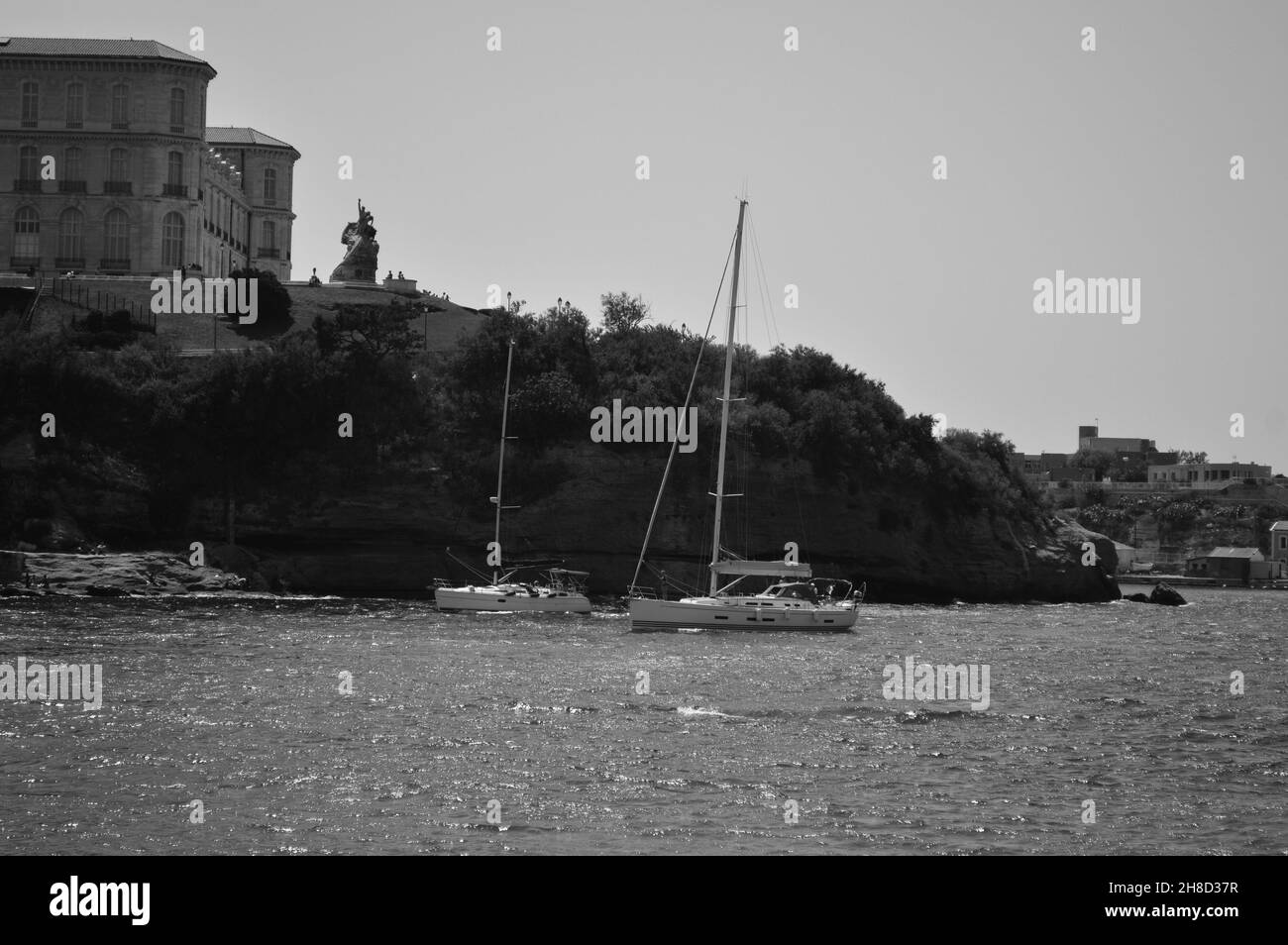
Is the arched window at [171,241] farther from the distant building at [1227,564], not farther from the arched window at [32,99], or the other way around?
the distant building at [1227,564]

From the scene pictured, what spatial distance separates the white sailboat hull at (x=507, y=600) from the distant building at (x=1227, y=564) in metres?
109

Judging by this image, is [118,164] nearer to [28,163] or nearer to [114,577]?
[28,163]

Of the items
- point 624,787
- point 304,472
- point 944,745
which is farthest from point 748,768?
point 304,472

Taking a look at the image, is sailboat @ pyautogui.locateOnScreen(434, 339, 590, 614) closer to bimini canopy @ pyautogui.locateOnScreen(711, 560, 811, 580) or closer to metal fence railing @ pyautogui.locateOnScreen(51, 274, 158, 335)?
bimini canopy @ pyautogui.locateOnScreen(711, 560, 811, 580)

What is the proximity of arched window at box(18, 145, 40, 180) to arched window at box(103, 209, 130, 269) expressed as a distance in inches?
238

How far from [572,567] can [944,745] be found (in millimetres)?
57475

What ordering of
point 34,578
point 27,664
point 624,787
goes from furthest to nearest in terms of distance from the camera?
point 34,578 < point 27,664 < point 624,787

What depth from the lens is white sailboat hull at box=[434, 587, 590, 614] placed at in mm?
77750

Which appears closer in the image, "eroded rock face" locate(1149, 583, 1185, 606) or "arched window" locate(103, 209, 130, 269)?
"eroded rock face" locate(1149, 583, 1185, 606)

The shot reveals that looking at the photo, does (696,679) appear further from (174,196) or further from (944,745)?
(174,196)

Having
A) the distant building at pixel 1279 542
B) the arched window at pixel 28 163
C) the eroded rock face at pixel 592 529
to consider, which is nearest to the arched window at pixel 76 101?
the arched window at pixel 28 163

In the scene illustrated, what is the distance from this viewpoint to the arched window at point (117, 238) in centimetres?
11500

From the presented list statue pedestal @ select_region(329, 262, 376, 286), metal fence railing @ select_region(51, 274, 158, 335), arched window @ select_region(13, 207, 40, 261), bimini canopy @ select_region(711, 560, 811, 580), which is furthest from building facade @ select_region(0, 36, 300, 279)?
bimini canopy @ select_region(711, 560, 811, 580)
